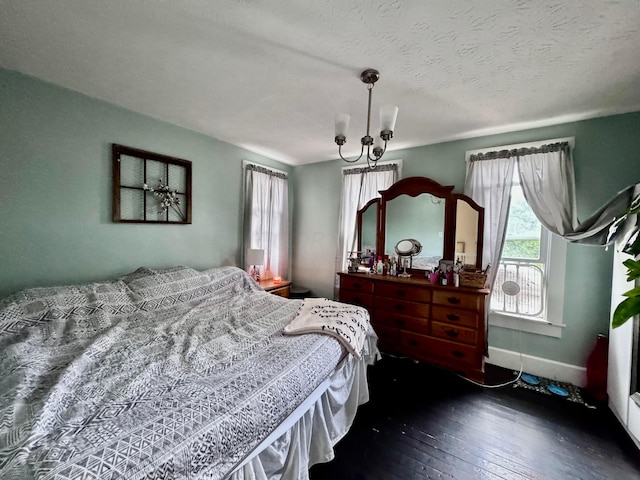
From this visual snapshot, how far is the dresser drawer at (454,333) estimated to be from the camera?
237cm

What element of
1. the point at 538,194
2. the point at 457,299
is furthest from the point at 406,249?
the point at 538,194

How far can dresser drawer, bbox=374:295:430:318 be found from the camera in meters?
2.61

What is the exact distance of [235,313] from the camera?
2023mm

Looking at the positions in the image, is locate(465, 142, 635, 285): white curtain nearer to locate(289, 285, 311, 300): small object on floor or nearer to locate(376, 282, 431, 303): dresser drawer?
locate(376, 282, 431, 303): dresser drawer

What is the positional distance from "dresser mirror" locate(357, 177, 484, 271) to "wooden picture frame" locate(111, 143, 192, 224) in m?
2.13

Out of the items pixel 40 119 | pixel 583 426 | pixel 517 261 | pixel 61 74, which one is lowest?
pixel 583 426

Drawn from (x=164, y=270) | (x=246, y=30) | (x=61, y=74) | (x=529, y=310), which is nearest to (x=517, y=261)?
(x=529, y=310)

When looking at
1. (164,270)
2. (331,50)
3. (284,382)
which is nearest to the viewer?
(284,382)

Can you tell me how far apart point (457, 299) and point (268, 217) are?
8.34 ft

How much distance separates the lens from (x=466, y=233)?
2762mm

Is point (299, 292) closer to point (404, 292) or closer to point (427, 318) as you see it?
point (404, 292)

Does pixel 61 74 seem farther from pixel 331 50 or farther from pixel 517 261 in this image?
pixel 517 261

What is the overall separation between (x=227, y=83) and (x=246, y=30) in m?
0.59

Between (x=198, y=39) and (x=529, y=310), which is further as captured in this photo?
(x=529, y=310)
